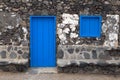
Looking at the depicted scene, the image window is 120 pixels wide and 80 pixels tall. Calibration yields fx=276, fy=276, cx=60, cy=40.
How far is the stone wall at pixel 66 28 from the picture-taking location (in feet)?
36.1

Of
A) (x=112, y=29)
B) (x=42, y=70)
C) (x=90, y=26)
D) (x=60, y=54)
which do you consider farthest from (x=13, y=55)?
(x=112, y=29)

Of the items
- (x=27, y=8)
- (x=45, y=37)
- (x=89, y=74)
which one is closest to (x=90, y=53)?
(x=89, y=74)

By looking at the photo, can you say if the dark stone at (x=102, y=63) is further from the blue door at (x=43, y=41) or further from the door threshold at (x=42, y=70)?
the blue door at (x=43, y=41)

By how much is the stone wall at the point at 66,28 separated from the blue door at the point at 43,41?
0.66 feet

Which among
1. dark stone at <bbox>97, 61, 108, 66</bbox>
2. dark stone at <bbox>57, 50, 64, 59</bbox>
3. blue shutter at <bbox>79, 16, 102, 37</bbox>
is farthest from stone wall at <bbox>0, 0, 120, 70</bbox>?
dark stone at <bbox>97, 61, 108, 66</bbox>

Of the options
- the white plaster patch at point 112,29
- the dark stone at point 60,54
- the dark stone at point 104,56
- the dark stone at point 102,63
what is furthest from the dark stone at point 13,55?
the white plaster patch at point 112,29

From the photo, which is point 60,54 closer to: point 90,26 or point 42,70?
point 42,70

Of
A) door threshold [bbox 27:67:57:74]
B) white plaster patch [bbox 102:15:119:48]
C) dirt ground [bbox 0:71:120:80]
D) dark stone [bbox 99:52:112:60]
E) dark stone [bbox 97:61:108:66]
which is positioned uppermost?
white plaster patch [bbox 102:15:119:48]

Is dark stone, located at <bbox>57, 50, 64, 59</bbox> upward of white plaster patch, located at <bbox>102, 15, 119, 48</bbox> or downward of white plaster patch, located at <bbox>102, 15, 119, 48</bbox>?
downward

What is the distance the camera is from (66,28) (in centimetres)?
1110

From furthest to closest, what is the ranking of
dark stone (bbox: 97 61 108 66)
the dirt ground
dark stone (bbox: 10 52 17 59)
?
dark stone (bbox: 10 52 17 59), dark stone (bbox: 97 61 108 66), the dirt ground

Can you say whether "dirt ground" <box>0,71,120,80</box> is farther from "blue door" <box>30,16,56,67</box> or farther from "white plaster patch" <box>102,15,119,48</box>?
"white plaster patch" <box>102,15,119,48</box>

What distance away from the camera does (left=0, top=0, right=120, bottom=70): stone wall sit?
1100 centimetres

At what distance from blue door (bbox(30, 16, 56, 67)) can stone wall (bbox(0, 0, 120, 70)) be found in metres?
0.20
